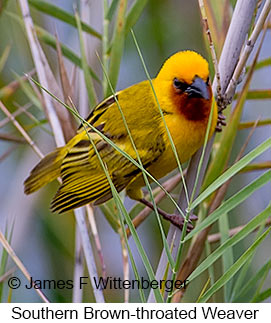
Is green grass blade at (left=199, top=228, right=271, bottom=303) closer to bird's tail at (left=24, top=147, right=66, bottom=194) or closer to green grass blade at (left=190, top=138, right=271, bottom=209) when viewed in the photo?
green grass blade at (left=190, top=138, right=271, bottom=209)

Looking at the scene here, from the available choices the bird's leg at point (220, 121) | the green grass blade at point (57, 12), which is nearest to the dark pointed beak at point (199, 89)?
the bird's leg at point (220, 121)

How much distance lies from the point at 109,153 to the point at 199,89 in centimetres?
40

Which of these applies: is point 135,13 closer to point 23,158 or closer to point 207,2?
point 207,2

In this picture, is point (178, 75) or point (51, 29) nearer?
point (178, 75)

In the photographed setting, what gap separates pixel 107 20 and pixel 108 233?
0.91 metres

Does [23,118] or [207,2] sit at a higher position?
[207,2]

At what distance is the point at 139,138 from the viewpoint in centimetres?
190

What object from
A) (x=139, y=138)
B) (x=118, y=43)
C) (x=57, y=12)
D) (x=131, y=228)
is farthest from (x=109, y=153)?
(x=131, y=228)

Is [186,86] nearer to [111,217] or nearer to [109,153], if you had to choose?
[109,153]

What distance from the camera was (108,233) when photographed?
242 cm

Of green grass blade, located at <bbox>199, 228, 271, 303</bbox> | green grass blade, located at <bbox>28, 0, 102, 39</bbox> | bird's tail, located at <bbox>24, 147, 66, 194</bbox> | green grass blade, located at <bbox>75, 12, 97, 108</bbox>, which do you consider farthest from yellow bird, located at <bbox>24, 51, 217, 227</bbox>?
A: green grass blade, located at <bbox>199, 228, 271, 303</bbox>

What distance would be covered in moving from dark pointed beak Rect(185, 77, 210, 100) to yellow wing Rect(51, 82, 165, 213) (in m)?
0.19

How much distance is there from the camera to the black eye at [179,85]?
1.82 m
